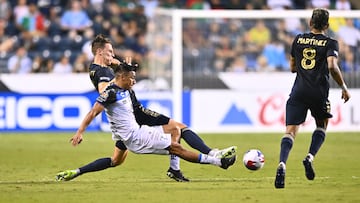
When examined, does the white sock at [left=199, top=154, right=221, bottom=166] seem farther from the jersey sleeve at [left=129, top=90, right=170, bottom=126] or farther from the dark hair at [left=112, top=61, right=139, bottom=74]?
the dark hair at [left=112, top=61, right=139, bottom=74]

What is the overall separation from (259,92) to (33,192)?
1104 centimetres

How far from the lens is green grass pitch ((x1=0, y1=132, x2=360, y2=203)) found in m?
10.2

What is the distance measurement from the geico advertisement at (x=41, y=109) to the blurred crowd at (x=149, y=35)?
5.13ft

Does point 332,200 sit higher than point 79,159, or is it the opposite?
point 332,200

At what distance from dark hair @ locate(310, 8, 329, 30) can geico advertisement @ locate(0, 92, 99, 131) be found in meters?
10.8

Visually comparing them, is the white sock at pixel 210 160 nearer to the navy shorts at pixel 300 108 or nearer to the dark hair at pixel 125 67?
the navy shorts at pixel 300 108

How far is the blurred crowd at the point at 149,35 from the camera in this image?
21484 millimetres

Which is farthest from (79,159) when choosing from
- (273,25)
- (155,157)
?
(273,25)

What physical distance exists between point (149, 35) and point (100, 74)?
36.5 ft

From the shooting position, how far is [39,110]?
2116cm

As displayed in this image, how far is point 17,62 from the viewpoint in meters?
22.7

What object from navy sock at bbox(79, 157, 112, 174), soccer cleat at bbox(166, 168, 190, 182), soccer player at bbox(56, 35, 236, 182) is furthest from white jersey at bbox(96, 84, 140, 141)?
soccer cleat at bbox(166, 168, 190, 182)

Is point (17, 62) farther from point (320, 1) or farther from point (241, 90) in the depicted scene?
point (320, 1)

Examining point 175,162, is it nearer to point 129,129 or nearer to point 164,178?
point 164,178
